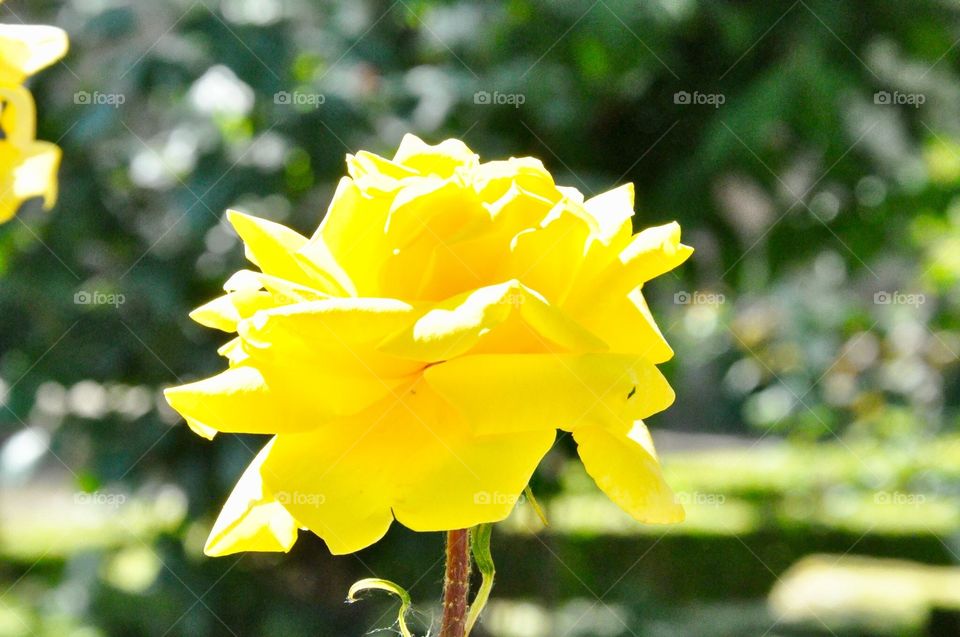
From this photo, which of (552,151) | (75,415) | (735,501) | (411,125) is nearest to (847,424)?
(735,501)

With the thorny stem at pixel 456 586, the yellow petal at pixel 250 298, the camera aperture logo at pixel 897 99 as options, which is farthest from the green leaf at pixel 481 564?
the camera aperture logo at pixel 897 99

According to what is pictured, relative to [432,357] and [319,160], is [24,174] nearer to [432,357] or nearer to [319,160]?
[432,357]

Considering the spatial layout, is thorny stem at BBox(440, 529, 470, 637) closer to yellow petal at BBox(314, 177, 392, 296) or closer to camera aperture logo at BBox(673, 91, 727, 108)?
yellow petal at BBox(314, 177, 392, 296)

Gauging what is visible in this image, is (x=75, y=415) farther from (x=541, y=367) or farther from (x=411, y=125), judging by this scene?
(x=541, y=367)

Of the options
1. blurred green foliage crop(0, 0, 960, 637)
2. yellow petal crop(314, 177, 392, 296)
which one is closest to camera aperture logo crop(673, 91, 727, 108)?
blurred green foliage crop(0, 0, 960, 637)

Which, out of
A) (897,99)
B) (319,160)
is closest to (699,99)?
(897,99)

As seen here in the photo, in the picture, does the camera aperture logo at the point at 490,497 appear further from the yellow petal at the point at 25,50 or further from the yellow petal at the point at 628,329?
the yellow petal at the point at 25,50
